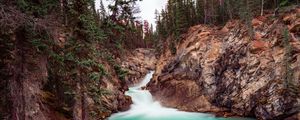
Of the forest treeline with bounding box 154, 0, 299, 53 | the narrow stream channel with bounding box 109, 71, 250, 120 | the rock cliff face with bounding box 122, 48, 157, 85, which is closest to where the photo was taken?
the narrow stream channel with bounding box 109, 71, 250, 120

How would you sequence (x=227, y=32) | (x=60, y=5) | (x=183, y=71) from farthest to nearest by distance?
(x=183, y=71), (x=227, y=32), (x=60, y=5)

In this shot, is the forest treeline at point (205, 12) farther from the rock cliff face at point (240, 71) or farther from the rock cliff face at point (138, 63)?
the rock cliff face at point (138, 63)

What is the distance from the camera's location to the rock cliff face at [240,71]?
2819cm

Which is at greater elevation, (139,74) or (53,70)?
(53,70)

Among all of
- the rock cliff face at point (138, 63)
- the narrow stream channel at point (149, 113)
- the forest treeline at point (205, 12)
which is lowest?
the narrow stream channel at point (149, 113)

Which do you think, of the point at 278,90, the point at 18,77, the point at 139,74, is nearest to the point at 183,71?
the point at 278,90

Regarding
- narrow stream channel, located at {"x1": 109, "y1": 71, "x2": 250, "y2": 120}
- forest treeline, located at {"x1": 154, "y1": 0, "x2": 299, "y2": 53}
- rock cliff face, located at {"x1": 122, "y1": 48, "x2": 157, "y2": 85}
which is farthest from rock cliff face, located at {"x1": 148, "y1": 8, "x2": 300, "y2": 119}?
rock cliff face, located at {"x1": 122, "y1": 48, "x2": 157, "y2": 85}

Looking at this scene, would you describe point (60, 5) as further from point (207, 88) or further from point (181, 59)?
point (181, 59)

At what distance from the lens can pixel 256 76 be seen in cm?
3142

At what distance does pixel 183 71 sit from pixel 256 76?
46.1 ft

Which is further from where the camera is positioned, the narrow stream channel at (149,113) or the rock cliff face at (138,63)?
the rock cliff face at (138,63)

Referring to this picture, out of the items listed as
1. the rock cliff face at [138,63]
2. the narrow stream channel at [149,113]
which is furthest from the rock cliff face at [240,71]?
the rock cliff face at [138,63]

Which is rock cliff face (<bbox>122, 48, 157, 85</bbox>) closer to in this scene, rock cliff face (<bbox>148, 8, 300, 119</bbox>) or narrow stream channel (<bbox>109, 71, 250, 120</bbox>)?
narrow stream channel (<bbox>109, 71, 250, 120</bbox>)

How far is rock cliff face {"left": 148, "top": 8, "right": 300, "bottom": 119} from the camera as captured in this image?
92.5 feet
